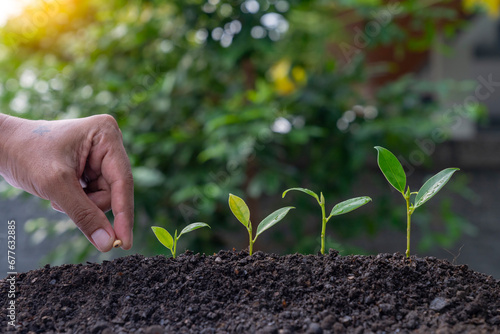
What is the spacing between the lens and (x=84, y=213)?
2.36 feet

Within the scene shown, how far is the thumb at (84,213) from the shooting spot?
705mm

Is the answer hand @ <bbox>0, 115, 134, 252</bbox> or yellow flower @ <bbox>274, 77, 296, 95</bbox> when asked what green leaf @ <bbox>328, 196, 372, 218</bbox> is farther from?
yellow flower @ <bbox>274, 77, 296, 95</bbox>

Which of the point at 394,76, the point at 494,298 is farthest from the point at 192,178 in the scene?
the point at 394,76

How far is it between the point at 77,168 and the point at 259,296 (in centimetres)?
38

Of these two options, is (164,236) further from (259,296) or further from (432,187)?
(432,187)

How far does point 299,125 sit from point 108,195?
1000mm

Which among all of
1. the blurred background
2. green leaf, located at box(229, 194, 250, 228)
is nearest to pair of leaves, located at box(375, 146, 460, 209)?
green leaf, located at box(229, 194, 250, 228)

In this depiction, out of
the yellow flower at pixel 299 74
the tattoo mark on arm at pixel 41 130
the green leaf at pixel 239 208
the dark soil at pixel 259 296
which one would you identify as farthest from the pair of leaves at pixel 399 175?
the yellow flower at pixel 299 74

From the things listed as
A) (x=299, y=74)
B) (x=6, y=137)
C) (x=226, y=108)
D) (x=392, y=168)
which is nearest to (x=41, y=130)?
(x=6, y=137)

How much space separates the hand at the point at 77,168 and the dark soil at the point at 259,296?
8cm

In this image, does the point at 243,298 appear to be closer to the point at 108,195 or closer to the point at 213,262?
the point at 213,262

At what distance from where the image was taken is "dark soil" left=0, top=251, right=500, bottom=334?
593 millimetres

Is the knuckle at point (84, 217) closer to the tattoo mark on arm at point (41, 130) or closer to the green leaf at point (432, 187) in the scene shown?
the tattoo mark on arm at point (41, 130)

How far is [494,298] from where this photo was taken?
2.16 feet
